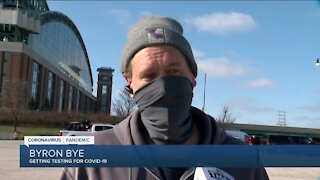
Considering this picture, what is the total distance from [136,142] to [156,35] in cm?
46

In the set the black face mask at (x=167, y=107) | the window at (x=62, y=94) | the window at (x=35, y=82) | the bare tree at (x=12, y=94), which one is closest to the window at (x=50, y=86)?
the window at (x=35, y=82)

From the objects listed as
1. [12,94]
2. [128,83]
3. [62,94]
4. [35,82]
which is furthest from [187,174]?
[62,94]

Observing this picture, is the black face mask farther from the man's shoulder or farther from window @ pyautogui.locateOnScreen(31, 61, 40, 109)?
window @ pyautogui.locateOnScreen(31, 61, 40, 109)

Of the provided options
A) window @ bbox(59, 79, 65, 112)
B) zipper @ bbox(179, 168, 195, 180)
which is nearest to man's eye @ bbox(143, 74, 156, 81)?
zipper @ bbox(179, 168, 195, 180)

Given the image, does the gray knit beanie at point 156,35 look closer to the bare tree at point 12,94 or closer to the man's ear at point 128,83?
the man's ear at point 128,83

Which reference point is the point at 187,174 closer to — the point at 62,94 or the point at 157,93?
the point at 157,93

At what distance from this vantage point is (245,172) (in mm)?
1946

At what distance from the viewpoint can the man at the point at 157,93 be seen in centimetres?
184

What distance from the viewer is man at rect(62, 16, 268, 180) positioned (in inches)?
72.4

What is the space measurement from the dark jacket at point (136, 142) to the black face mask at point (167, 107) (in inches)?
4.9

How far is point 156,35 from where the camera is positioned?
1.91 m

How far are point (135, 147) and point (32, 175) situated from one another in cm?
1209

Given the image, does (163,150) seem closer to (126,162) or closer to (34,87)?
(126,162)

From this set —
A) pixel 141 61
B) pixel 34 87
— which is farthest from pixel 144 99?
pixel 34 87
